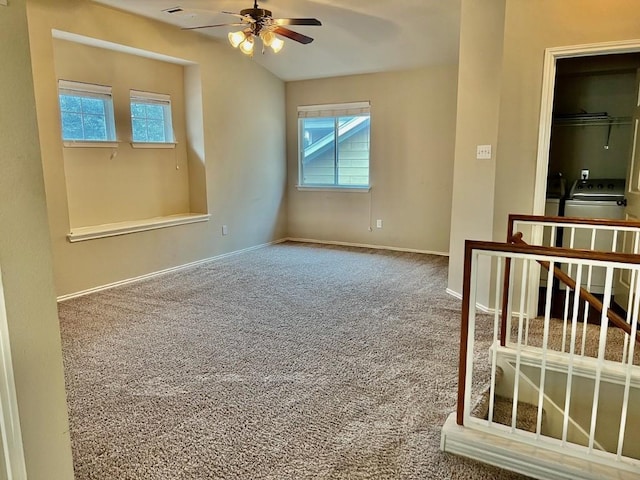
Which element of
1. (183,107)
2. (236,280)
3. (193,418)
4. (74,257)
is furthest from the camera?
(183,107)

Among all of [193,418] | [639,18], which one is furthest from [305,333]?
[639,18]

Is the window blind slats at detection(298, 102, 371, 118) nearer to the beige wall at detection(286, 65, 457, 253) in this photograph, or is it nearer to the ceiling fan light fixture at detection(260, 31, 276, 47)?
the beige wall at detection(286, 65, 457, 253)

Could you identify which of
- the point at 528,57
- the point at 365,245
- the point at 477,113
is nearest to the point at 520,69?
the point at 528,57

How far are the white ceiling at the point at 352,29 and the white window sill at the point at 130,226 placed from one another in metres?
2.17

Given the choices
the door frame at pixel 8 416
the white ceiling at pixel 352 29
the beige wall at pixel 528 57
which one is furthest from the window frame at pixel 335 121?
the door frame at pixel 8 416

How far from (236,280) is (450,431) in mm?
3245

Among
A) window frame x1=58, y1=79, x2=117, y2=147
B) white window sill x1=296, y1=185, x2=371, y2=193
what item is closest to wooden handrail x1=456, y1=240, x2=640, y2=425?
window frame x1=58, y1=79, x2=117, y2=147

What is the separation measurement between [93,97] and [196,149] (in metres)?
1.32

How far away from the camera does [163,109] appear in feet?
17.7

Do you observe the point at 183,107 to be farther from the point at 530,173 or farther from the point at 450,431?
the point at 450,431

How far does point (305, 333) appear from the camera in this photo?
3305 mm

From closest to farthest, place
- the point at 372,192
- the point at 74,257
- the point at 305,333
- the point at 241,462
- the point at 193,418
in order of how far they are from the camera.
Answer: the point at 241,462, the point at 193,418, the point at 305,333, the point at 74,257, the point at 372,192

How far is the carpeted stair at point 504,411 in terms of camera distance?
2.34 metres

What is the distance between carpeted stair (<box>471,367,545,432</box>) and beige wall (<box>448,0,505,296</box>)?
1268mm
